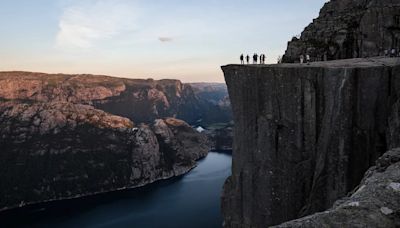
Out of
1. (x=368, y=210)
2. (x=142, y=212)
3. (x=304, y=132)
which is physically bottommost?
(x=142, y=212)

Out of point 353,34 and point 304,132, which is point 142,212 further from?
point 304,132

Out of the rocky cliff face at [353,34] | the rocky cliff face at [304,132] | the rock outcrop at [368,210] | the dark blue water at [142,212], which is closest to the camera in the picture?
the rock outcrop at [368,210]

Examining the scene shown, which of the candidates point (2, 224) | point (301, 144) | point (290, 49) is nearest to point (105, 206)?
point (2, 224)

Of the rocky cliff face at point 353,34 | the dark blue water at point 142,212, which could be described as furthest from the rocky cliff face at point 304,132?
the dark blue water at point 142,212

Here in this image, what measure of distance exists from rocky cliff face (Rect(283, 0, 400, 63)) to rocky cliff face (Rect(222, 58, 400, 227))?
10890 mm

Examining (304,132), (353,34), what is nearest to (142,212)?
(353,34)

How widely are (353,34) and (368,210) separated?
3959 cm

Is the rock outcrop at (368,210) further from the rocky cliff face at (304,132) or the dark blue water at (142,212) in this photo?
the dark blue water at (142,212)

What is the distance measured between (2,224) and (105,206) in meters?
39.7

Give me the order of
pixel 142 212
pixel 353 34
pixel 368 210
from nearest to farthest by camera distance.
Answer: pixel 368 210, pixel 353 34, pixel 142 212

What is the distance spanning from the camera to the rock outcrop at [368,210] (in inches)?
553

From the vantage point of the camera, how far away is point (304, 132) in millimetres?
35625

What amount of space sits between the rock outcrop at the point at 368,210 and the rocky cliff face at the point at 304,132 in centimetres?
1372

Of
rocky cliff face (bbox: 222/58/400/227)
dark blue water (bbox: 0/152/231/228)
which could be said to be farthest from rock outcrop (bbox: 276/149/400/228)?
dark blue water (bbox: 0/152/231/228)
